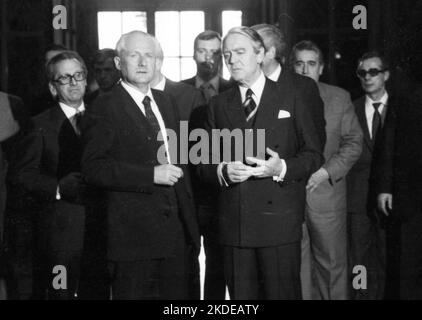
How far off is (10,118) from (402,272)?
A: 2282 millimetres

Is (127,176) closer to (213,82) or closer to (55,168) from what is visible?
(55,168)

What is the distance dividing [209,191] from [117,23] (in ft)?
11.0

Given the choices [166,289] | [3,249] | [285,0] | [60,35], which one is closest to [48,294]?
[3,249]

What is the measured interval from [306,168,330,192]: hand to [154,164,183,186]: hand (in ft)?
3.73

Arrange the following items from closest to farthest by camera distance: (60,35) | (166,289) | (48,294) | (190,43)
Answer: (166,289), (48,294), (60,35), (190,43)

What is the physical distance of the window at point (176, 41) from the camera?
276 inches

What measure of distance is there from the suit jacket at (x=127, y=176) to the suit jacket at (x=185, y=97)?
2.20 ft

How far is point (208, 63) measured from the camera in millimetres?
4594

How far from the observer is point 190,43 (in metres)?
7.04

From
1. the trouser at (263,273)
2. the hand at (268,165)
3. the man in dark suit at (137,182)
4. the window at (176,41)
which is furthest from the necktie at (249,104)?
the window at (176,41)

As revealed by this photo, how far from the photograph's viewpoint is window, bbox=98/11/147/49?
273 inches

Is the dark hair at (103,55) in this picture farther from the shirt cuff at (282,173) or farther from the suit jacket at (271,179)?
the shirt cuff at (282,173)

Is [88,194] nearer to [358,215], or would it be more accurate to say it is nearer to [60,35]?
[358,215]

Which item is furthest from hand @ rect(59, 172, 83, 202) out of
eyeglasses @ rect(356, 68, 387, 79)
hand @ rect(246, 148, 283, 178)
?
eyeglasses @ rect(356, 68, 387, 79)
